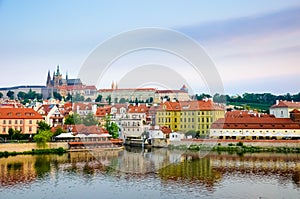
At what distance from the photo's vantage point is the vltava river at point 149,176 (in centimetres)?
788

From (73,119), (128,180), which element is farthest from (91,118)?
(128,180)

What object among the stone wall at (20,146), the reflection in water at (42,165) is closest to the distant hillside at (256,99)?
the stone wall at (20,146)

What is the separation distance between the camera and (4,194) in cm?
768

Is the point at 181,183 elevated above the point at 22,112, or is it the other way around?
the point at 22,112

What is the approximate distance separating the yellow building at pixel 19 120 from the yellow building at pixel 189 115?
591cm

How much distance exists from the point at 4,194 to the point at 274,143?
10804mm

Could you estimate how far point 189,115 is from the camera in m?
19.6

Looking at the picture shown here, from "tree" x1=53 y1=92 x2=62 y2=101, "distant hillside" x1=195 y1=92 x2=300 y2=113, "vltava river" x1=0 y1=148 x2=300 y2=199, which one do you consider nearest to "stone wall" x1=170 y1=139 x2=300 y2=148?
"vltava river" x1=0 y1=148 x2=300 y2=199

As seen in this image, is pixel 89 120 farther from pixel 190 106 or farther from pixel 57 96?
pixel 57 96

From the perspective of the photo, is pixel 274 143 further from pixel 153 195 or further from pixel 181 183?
pixel 153 195

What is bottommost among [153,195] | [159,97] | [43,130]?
[153,195]

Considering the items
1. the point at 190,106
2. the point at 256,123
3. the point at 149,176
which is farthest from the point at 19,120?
the point at 256,123

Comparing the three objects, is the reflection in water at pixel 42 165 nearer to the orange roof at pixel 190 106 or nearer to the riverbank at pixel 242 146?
the riverbank at pixel 242 146

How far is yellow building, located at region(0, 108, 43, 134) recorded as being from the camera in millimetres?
16594
